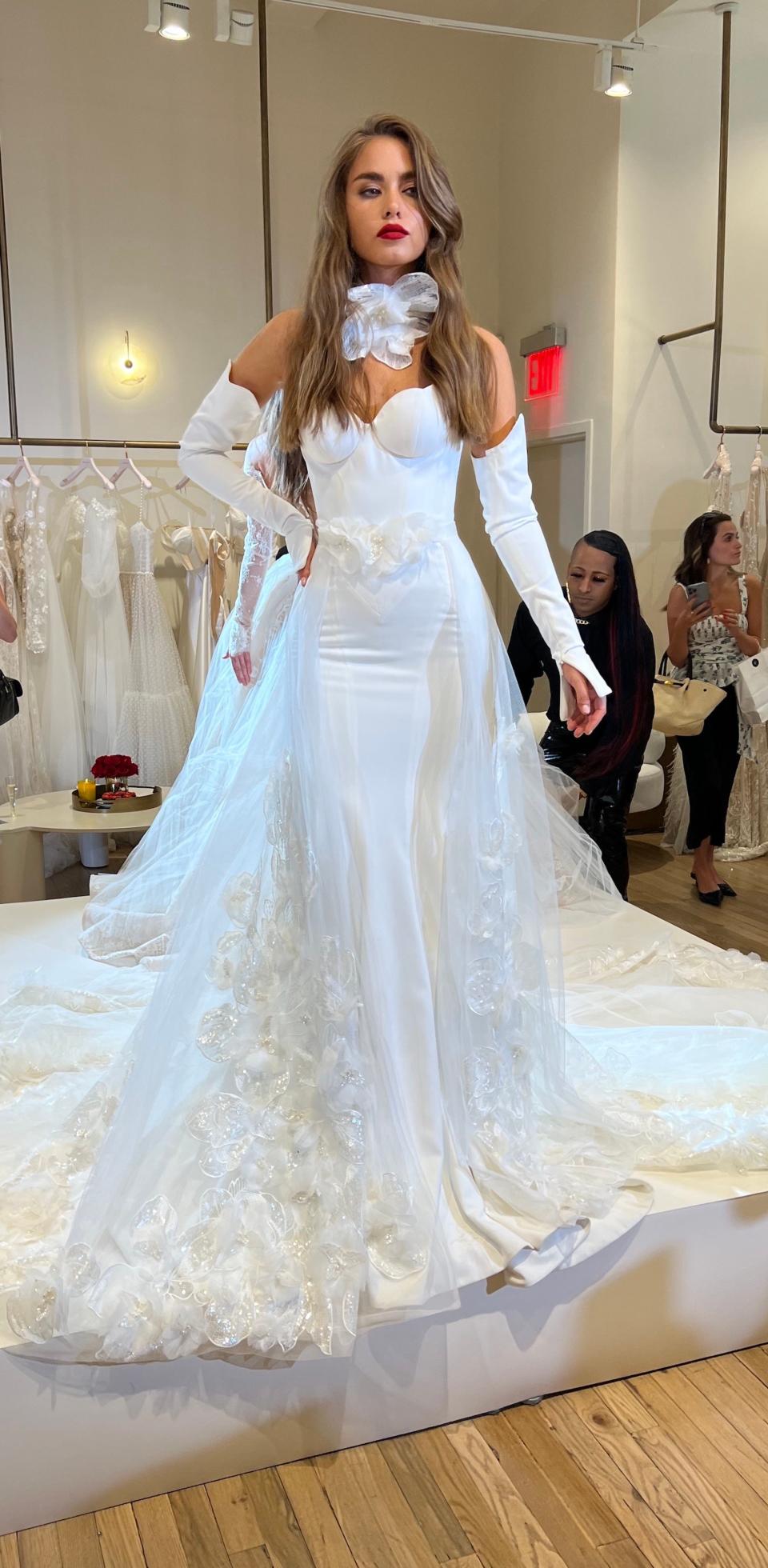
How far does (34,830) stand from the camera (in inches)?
171

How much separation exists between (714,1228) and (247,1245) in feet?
2.58

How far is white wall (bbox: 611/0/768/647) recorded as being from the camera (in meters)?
5.37

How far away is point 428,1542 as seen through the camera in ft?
5.38

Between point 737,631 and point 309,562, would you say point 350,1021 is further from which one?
point 737,631

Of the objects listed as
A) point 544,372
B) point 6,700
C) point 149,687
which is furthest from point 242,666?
point 544,372

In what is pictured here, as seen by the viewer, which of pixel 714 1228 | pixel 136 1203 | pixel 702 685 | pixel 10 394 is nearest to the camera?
pixel 136 1203

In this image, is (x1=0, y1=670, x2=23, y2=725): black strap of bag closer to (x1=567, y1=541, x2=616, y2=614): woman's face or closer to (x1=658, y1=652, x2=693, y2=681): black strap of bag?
(x1=567, y1=541, x2=616, y2=614): woman's face

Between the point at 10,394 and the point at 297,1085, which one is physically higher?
the point at 10,394

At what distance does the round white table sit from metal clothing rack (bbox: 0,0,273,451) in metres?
1.69

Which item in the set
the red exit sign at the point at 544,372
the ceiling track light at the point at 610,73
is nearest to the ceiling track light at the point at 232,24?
the ceiling track light at the point at 610,73

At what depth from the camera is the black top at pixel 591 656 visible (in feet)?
11.8

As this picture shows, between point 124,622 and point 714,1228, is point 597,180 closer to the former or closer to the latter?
point 124,622

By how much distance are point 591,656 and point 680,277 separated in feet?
9.34

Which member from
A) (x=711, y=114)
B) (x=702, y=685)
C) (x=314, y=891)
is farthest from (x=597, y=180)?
(x=314, y=891)
